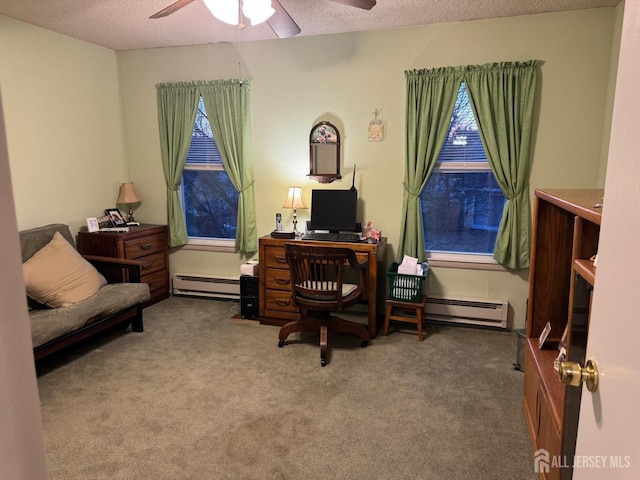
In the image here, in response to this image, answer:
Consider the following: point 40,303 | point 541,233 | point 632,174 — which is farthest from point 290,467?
point 40,303

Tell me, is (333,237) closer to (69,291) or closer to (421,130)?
(421,130)

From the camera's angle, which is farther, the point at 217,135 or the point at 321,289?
the point at 217,135

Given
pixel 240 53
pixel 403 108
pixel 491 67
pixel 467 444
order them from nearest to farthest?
pixel 467 444, pixel 491 67, pixel 403 108, pixel 240 53

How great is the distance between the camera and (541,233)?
82.2 inches

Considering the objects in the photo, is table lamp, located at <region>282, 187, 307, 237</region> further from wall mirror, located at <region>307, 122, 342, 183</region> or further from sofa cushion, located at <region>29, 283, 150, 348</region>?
sofa cushion, located at <region>29, 283, 150, 348</region>

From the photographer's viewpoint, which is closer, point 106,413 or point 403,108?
point 106,413

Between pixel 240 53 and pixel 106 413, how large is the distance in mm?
3261

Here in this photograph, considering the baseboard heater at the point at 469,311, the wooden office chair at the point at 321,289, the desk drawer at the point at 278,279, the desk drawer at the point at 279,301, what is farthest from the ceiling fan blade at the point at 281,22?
the baseboard heater at the point at 469,311

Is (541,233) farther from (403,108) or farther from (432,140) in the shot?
(403,108)

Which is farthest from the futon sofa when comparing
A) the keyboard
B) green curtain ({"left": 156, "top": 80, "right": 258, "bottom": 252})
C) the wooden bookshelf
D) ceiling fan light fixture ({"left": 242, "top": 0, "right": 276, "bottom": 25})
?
the wooden bookshelf

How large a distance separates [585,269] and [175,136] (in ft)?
13.1

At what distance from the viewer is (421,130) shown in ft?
12.1

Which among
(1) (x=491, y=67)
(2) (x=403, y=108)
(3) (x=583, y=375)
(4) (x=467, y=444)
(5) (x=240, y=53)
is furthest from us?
(5) (x=240, y=53)

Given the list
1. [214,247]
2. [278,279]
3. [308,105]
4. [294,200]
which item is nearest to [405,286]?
[278,279]
